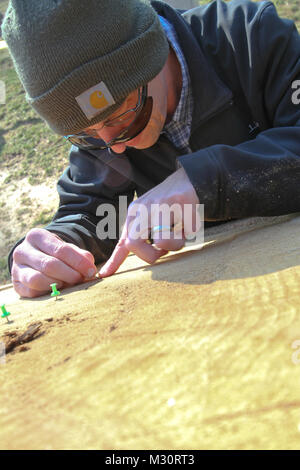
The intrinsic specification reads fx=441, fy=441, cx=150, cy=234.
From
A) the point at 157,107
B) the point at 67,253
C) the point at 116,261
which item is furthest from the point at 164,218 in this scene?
the point at 157,107

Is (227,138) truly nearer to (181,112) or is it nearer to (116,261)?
(181,112)

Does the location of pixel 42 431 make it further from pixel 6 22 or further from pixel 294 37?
pixel 294 37

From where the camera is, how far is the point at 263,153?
4.52 ft

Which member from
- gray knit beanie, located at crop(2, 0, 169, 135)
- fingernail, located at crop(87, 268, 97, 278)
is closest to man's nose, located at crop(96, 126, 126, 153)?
gray knit beanie, located at crop(2, 0, 169, 135)

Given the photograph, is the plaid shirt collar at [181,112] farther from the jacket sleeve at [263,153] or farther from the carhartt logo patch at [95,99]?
the carhartt logo patch at [95,99]

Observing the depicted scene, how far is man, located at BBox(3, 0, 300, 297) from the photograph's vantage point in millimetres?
1324

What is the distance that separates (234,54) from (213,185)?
0.77 metres

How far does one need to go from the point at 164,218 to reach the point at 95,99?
0.48 meters

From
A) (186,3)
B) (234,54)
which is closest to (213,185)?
(234,54)

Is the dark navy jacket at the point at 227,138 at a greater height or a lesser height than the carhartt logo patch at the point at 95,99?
lesser

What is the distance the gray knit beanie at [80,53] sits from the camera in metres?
1.33

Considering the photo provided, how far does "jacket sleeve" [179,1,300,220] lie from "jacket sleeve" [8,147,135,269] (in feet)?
2.39

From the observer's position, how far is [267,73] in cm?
170

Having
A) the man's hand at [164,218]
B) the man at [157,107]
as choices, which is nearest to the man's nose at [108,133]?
the man at [157,107]
